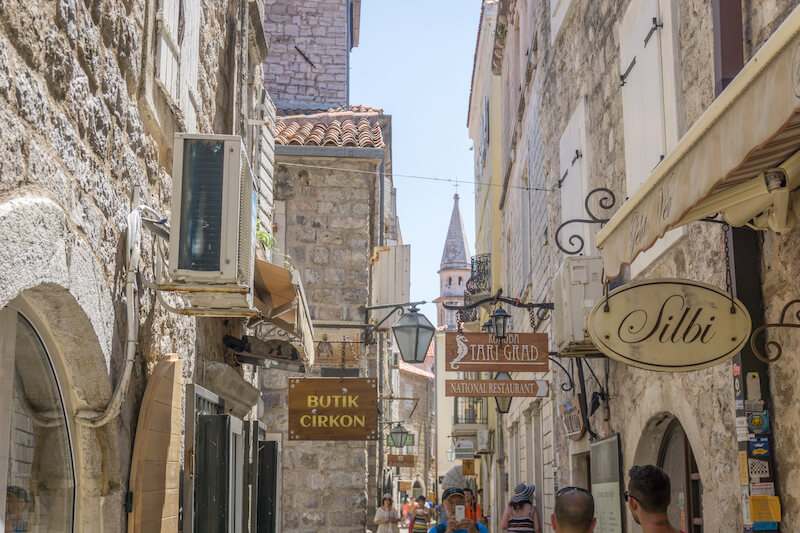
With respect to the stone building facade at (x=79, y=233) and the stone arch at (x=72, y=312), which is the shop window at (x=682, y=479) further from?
the stone arch at (x=72, y=312)

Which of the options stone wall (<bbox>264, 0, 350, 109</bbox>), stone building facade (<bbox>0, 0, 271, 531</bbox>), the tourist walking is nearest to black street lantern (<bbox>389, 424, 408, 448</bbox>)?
stone wall (<bbox>264, 0, 350, 109</bbox>)

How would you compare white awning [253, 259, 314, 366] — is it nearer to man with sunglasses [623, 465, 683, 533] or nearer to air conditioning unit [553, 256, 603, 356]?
air conditioning unit [553, 256, 603, 356]

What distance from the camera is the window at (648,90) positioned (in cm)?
606

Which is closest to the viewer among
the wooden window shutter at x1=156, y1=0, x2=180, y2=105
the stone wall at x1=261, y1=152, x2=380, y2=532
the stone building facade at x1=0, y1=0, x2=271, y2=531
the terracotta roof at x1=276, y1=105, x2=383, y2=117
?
the stone building facade at x1=0, y1=0, x2=271, y2=531

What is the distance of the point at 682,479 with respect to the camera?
20.9 feet

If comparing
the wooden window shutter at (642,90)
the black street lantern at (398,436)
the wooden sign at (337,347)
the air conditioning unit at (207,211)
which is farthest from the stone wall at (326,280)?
the air conditioning unit at (207,211)

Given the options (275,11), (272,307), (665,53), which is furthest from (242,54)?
(275,11)

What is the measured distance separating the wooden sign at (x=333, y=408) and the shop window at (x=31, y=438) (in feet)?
20.9

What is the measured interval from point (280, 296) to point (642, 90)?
307cm

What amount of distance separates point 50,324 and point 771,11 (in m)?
3.44

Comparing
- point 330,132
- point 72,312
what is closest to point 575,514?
point 72,312

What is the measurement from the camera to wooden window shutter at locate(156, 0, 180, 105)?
17.4 feet

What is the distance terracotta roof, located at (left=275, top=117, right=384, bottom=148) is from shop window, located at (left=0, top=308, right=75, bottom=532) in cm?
1196

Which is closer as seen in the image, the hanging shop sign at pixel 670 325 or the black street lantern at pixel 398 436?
the hanging shop sign at pixel 670 325
